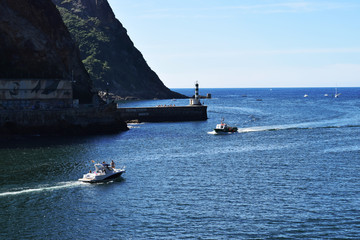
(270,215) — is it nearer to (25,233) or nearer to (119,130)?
(25,233)

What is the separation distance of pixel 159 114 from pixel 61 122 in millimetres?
42281

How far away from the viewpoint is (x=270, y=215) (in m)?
46.3

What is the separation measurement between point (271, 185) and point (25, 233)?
96.4 feet

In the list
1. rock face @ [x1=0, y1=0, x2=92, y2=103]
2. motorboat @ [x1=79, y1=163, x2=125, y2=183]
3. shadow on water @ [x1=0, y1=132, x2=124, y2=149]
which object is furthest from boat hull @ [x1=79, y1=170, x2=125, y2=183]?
rock face @ [x1=0, y1=0, x2=92, y2=103]

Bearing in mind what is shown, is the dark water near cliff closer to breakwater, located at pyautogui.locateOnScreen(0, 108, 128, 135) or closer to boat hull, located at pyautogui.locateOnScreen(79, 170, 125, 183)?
boat hull, located at pyautogui.locateOnScreen(79, 170, 125, 183)

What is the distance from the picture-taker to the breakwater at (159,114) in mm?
142500

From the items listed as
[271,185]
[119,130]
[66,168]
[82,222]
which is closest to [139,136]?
[119,130]

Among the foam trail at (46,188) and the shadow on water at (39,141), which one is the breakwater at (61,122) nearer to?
the shadow on water at (39,141)

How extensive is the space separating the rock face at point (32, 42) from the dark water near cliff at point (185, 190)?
94.3ft

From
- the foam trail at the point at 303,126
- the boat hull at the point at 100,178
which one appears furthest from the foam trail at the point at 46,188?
the foam trail at the point at 303,126

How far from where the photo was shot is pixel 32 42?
12081 cm

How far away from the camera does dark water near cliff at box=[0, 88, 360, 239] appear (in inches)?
1704

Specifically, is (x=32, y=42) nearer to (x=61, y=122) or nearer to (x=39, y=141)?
(x=61, y=122)

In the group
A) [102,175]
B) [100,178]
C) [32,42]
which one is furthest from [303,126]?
[100,178]
